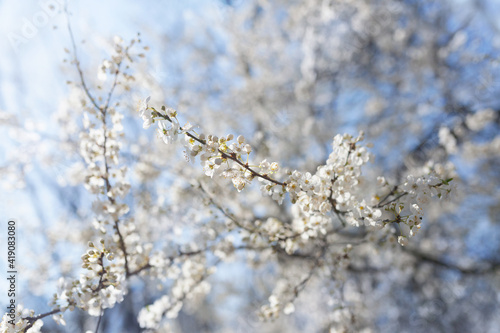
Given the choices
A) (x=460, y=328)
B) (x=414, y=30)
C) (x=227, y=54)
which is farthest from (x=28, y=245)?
(x=460, y=328)

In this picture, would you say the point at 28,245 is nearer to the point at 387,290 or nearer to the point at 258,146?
the point at 258,146

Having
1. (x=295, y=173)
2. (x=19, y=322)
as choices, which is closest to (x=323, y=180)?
(x=295, y=173)

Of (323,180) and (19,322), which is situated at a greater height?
(323,180)

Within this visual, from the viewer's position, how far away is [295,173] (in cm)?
153

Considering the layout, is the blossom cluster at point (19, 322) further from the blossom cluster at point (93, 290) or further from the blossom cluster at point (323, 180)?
the blossom cluster at point (323, 180)

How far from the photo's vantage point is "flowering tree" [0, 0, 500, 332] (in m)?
1.79

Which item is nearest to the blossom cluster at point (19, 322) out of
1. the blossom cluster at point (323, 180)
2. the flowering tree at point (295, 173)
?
the flowering tree at point (295, 173)

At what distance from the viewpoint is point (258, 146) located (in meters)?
3.65

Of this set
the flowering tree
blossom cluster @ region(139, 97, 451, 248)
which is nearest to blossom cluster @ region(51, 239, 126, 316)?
the flowering tree

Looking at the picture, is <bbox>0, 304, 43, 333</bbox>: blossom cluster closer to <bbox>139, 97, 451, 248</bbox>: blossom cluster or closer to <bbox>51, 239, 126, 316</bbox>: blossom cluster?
<bbox>51, 239, 126, 316</bbox>: blossom cluster

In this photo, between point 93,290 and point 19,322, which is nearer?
point 19,322

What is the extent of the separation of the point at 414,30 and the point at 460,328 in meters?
6.94

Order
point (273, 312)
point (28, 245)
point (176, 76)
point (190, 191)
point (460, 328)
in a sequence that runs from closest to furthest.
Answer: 1. point (273, 312)
2. point (190, 191)
3. point (28, 245)
4. point (176, 76)
5. point (460, 328)

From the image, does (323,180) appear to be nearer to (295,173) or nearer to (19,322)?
(295,173)
